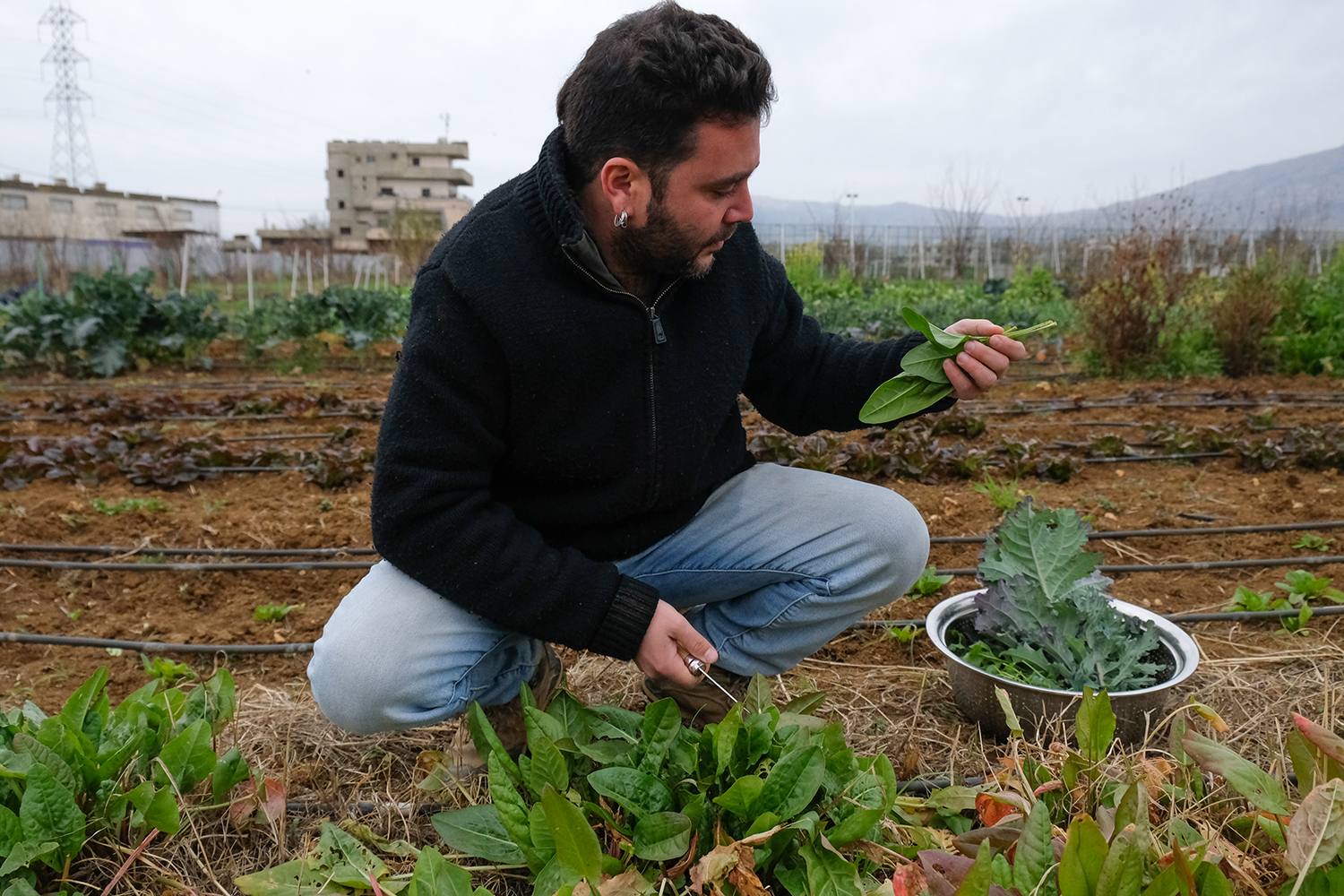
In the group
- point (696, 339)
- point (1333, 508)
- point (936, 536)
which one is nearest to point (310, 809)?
point (696, 339)

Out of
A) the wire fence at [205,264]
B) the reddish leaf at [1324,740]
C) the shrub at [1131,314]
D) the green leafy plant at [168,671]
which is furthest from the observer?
the wire fence at [205,264]

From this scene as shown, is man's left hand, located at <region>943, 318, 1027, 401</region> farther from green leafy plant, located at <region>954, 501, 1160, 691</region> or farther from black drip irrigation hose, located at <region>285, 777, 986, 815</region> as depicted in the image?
black drip irrigation hose, located at <region>285, 777, 986, 815</region>

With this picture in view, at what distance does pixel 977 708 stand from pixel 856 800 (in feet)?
2.13

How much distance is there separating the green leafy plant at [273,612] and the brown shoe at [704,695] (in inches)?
58.4

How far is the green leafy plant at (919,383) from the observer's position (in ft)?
6.19

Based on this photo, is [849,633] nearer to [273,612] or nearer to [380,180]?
[273,612]

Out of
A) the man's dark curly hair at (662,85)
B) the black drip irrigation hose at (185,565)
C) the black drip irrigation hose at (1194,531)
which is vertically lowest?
the black drip irrigation hose at (185,565)

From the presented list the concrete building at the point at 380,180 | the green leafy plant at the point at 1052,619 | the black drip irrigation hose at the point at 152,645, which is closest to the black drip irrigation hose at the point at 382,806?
the green leafy plant at the point at 1052,619

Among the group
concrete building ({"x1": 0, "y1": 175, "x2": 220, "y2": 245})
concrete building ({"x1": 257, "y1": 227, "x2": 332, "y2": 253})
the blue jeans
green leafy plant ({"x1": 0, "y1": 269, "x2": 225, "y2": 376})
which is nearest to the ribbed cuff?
the blue jeans

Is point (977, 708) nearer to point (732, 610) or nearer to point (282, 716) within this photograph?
point (732, 610)

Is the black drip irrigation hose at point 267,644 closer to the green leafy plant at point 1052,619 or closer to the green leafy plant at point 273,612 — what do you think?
the green leafy plant at point 273,612

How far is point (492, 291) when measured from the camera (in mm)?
1668

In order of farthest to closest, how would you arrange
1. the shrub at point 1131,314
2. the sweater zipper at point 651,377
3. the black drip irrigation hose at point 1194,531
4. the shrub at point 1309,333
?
the shrub at point 1131,314 → the shrub at point 1309,333 → the black drip irrigation hose at point 1194,531 → the sweater zipper at point 651,377

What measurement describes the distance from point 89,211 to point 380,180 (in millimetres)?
17214
